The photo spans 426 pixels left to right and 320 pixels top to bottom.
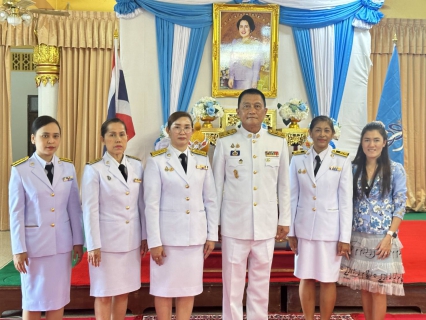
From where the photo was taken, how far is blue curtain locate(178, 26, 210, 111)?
5418 millimetres

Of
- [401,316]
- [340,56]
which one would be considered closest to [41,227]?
[401,316]

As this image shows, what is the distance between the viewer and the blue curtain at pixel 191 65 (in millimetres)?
5418

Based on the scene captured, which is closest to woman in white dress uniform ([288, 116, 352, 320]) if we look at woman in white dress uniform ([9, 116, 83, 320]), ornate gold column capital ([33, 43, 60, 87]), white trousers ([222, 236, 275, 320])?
white trousers ([222, 236, 275, 320])

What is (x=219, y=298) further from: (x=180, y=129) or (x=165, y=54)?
(x=165, y=54)

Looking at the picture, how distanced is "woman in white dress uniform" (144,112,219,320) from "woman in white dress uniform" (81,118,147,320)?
0.10 m

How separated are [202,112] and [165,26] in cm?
132

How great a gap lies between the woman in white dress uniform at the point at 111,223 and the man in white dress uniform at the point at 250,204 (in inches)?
20.4

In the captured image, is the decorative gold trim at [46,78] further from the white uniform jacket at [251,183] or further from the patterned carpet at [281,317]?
the white uniform jacket at [251,183]

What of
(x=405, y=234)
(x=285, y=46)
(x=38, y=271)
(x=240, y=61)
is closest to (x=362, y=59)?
(x=285, y=46)

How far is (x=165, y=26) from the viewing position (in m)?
5.39

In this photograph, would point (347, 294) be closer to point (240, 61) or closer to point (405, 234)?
point (405, 234)

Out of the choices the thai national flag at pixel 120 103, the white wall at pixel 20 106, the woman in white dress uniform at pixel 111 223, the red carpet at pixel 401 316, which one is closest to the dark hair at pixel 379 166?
the red carpet at pixel 401 316

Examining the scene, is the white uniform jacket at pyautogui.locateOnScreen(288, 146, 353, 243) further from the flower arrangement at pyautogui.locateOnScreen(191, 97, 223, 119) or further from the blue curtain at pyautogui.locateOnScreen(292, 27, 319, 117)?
the blue curtain at pyautogui.locateOnScreen(292, 27, 319, 117)

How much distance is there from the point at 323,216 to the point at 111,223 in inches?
48.5
